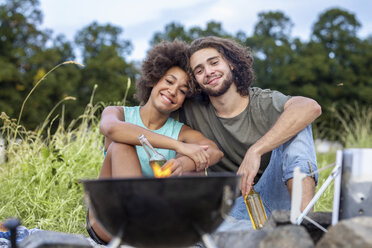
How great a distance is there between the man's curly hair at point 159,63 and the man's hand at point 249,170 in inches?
27.5

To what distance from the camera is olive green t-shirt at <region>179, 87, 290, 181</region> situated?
9.14 feet

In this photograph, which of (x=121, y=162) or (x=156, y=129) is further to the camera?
(x=156, y=129)

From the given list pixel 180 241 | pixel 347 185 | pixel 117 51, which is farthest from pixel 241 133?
pixel 117 51

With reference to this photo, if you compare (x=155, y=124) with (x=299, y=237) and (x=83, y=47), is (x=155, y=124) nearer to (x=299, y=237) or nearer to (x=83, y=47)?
(x=299, y=237)

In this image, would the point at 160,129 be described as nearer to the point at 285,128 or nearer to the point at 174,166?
the point at 174,166

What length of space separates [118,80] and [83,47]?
3.51 meters

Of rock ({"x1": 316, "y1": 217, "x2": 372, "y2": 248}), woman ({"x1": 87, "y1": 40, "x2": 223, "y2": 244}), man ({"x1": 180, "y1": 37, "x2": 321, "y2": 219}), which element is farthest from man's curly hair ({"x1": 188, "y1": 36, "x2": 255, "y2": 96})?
rock ({"x1": 316, "y1": 217, "x2": 372, "y2": 248})

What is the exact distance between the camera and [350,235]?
132 cm

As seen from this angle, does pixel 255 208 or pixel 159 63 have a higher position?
pixel 159 63

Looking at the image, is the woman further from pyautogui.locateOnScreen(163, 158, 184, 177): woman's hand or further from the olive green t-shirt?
the olive green t-shirt

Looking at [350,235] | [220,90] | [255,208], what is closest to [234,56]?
[220,90]

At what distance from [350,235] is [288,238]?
220 mm

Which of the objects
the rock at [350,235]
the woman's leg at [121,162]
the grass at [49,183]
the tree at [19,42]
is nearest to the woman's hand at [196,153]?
the woman's leg at [121,162]

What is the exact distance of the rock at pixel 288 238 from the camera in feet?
4.71
